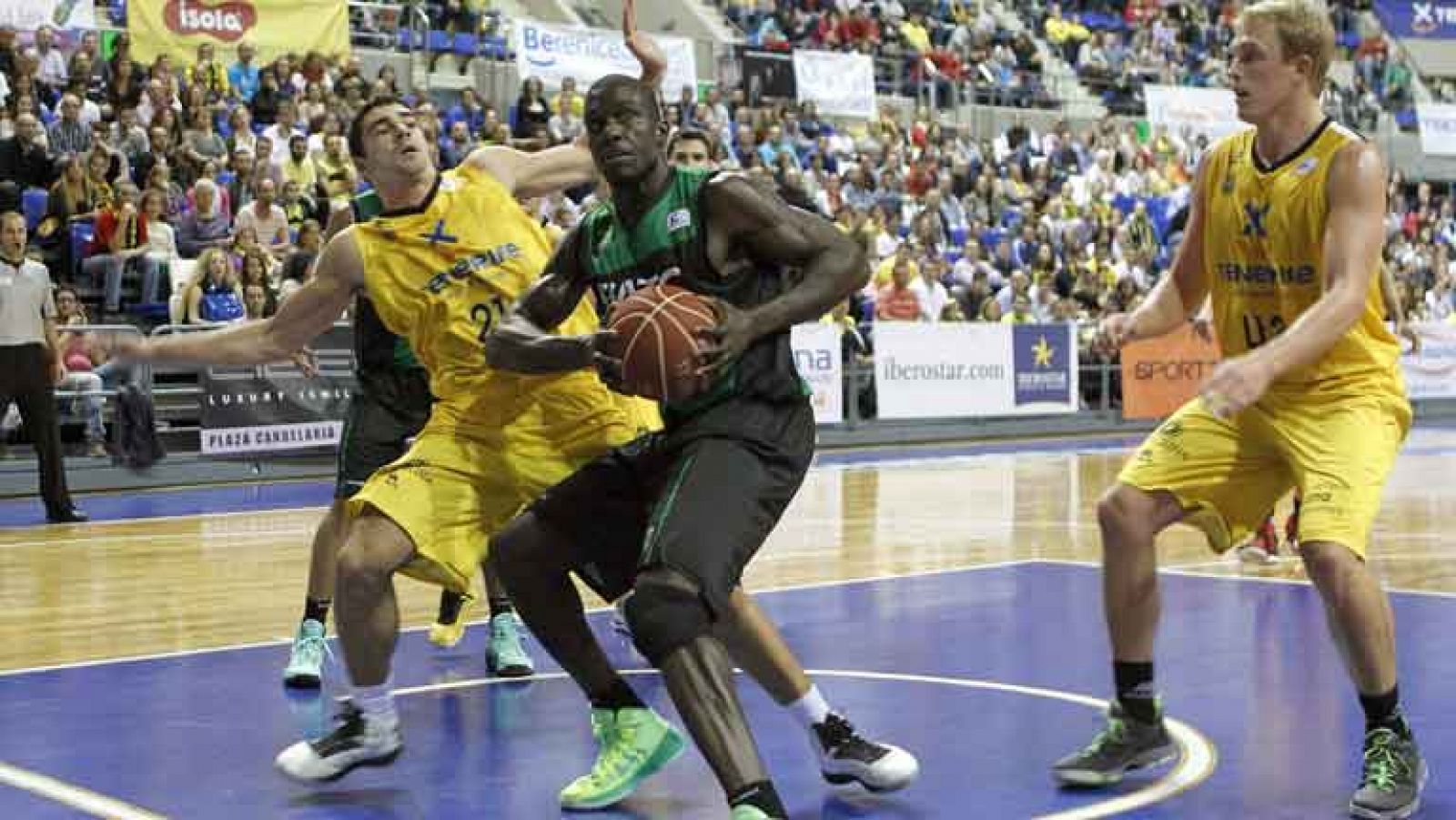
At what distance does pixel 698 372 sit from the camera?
4574 mm

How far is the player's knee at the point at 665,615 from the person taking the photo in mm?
4461

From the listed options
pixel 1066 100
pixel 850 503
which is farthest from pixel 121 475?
pixel 1066 100

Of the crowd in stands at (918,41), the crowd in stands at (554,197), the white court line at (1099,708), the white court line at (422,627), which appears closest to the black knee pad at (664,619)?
the white court line at (1099,708)

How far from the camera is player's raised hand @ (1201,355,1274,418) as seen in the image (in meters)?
4.47

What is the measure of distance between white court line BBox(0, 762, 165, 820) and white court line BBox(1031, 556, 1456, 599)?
5.98 m

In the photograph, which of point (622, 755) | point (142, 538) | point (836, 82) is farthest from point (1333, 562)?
point (836, 82)

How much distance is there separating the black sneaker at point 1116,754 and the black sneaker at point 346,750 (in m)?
1.94

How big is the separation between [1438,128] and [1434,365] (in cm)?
891

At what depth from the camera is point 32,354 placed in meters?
13.0

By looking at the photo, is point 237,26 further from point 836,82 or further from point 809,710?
point 809,710

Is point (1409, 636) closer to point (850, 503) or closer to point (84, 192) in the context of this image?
point (850, 503)

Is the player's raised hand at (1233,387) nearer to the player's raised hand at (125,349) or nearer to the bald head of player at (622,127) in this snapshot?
the bald head of player at (622,127)

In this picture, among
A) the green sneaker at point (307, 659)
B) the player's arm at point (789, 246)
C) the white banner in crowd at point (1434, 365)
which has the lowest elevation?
the white banner in crowd at point (1434, 365)

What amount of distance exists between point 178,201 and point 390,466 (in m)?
11.7
